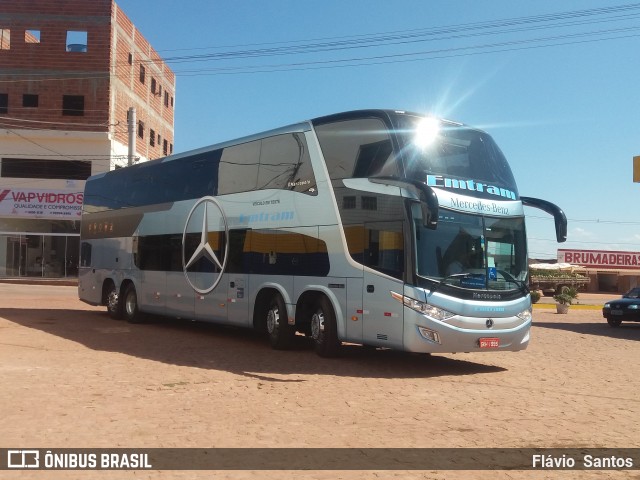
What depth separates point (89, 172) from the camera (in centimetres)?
4166

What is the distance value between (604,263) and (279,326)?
58.7 m

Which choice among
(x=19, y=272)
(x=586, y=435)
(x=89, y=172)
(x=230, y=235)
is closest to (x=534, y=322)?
(x=230, y=235)

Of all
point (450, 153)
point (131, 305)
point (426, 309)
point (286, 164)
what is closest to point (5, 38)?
point (131, 305)

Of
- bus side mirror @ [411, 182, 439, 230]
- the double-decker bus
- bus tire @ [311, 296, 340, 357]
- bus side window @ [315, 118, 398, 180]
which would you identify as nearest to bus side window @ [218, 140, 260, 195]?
the double-decker bus

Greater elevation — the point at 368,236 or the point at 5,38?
the point at 5,38

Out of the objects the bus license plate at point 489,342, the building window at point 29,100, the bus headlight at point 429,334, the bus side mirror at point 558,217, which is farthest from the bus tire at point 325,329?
the building window at point 29,100

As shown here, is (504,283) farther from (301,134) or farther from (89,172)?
(89,172)

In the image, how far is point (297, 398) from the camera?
9.23m

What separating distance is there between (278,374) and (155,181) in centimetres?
916

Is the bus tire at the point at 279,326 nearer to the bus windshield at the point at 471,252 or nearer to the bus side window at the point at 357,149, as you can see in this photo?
the bus side window at the point at 357,149

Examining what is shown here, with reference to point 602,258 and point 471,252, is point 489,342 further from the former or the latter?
point 602,258

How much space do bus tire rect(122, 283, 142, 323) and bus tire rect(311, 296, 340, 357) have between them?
26.3 ft

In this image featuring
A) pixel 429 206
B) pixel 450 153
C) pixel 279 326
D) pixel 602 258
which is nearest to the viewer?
pixel 429 206

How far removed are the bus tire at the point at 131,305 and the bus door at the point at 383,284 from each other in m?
9.55
